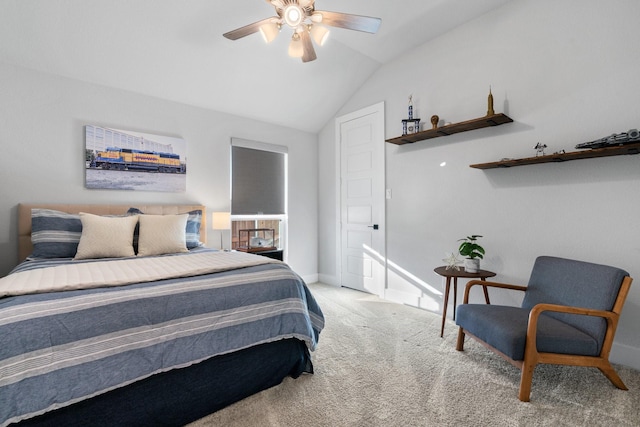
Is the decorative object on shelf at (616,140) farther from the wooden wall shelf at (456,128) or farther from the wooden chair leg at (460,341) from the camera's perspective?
the wooden chair leg at (460,341)

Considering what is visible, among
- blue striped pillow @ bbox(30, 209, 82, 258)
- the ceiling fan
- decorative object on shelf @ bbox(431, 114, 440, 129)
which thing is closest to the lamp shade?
blue striped pillow @ bbox(30, 209, 82, 258)

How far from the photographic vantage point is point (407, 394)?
188 cm

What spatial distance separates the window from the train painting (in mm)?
739

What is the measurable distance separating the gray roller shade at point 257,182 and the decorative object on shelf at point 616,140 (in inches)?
138

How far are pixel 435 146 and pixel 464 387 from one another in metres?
2.43

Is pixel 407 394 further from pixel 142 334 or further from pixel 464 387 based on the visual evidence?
pixel 142 334

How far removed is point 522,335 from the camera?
1856 millimetres

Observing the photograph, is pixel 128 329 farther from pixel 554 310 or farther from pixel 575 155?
pixel 575 155

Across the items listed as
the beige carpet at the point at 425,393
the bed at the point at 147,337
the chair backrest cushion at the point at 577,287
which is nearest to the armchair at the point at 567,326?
the chair backrest cushion at the point at 577,287

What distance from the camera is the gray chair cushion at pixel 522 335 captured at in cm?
186

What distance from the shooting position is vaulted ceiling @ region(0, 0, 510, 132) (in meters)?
2.66

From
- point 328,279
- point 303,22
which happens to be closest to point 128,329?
point 303,22

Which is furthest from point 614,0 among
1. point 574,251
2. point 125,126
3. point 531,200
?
point 125,126

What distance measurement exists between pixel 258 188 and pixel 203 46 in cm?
191
